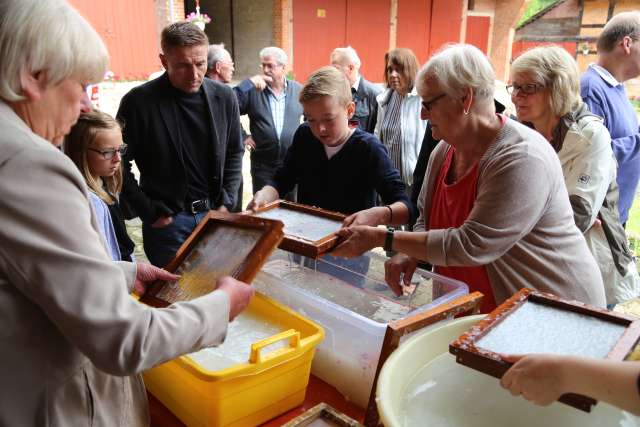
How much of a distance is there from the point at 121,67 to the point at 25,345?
41.2 feet

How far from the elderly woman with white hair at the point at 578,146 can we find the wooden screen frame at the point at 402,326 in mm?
1438

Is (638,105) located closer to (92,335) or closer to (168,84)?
(168,84)

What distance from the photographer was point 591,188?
2570 millimetres

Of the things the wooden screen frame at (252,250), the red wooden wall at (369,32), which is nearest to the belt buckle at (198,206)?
the wooden screen frame at (252,250)

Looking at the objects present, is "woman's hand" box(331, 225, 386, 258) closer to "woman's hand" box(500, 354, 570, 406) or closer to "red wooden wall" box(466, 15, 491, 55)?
"woman's hand" box(500, 354, 570, 406)

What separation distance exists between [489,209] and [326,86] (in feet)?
3.40

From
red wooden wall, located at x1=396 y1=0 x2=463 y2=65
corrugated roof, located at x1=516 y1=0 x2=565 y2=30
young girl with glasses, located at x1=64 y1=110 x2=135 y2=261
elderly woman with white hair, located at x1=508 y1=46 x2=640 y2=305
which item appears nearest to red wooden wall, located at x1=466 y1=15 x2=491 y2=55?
red wooden wall, located at x1=396 y1=0 x2=463 y2=65

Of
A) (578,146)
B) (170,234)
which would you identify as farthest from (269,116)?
(578,146)

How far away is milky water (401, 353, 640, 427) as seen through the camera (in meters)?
1.18

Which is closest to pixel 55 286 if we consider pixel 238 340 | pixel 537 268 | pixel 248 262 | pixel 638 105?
pixel 248 262

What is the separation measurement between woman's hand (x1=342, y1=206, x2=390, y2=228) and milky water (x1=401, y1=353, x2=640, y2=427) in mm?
719

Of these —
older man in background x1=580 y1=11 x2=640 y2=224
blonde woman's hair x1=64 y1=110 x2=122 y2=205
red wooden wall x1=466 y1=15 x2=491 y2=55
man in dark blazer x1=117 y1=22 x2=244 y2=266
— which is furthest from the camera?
red wooden wall x1=466 y1=15 x2=491 y2=55

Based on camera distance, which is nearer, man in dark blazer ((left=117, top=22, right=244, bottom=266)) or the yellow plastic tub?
the yellow plastic tub

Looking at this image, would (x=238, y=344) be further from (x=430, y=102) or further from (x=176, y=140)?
(x=176, y=140)
